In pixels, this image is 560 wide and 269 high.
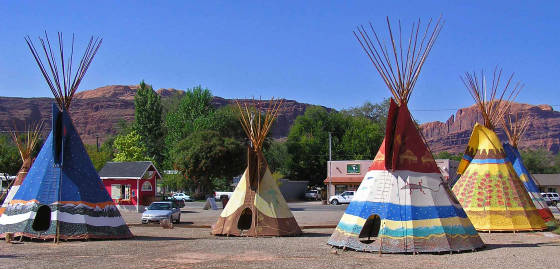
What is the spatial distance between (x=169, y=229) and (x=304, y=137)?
56263 millimetres

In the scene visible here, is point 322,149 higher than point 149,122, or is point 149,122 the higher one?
point 149,122

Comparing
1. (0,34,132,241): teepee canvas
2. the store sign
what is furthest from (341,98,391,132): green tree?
(0,34,132,241): teepee canvas

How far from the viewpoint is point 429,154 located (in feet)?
50.4

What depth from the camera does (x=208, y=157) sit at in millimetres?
57719

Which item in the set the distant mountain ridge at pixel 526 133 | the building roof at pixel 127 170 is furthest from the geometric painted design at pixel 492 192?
the distant mountain ridge at pixel 526 133

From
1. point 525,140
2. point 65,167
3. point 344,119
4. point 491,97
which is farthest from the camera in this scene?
point 525,140

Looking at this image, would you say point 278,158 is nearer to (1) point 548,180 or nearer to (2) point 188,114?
(2) point 188,114

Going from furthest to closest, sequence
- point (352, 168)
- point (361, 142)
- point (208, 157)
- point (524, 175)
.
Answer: point (361, 142) < point (352, 168) < point (208, 157) < point (524, 175)

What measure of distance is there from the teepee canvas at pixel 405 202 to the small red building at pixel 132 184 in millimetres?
26952

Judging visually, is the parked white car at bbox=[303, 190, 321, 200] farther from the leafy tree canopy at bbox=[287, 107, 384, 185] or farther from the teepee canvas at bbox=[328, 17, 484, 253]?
the teepee canvas at bbox=[328, 17, 484, 253]

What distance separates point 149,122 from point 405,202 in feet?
229

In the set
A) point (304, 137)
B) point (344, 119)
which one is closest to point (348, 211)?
point (304, 137)

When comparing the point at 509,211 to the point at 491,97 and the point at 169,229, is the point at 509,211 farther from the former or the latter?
the point at 169,229

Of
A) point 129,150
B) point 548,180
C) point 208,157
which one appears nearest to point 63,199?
point 208,157
